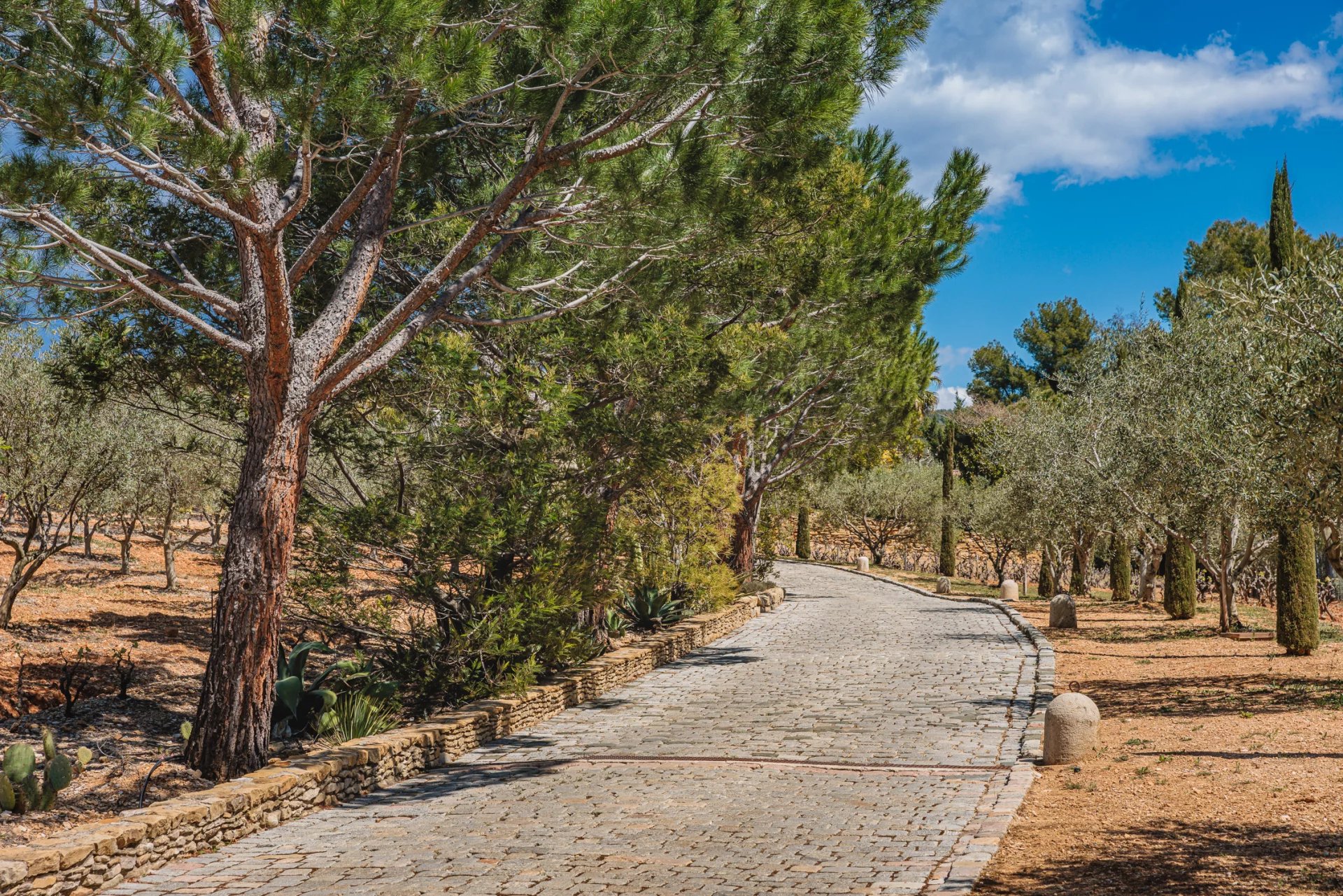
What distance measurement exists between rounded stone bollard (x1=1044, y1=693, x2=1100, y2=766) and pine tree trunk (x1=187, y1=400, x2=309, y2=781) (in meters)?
6.82

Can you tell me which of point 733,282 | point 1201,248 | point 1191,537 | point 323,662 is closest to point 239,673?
point 323,662

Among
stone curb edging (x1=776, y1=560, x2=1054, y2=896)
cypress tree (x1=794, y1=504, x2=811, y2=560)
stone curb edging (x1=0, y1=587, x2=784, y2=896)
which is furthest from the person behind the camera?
cypress tree (x1=794, y1=504, x2=811, y2=560)

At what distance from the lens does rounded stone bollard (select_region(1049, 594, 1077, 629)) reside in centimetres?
2052

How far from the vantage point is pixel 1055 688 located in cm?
1330

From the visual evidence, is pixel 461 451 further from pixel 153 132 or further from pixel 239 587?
pixel 153 132

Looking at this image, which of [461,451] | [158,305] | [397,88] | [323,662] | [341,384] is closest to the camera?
[397,88]

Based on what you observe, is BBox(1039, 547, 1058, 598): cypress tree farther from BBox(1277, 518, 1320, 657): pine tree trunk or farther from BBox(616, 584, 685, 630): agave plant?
BBox(616, 584, 685, 630): agave plant

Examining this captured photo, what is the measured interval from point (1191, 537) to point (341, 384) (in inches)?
648

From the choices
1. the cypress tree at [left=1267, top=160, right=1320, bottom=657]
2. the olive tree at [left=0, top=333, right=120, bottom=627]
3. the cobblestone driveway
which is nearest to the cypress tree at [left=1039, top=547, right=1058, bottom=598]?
the cypress tree at [left=1267, top=160, right=1320, bottom=657]

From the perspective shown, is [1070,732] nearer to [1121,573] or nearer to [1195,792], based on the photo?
[1195,792]

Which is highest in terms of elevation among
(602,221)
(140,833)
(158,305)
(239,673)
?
(602,221)

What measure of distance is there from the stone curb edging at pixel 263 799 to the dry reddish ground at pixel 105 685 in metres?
0.95

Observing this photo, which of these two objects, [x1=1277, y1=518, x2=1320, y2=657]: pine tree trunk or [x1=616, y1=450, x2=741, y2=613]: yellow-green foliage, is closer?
[x1=1277, y1=518, x2=1320, y2=657]: pine tree trunk

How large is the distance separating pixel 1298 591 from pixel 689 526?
9.52 metres
